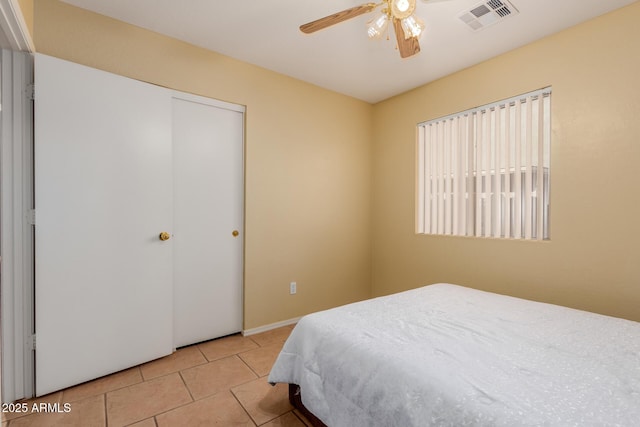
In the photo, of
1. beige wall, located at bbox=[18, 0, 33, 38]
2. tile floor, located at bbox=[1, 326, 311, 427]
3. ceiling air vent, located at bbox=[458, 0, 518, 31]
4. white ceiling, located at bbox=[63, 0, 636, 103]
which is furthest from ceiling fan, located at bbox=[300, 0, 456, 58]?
tile floor, located at bbox=[1, 326, 311, 427]

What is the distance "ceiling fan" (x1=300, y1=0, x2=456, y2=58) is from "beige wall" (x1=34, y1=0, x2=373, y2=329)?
130 centimetres

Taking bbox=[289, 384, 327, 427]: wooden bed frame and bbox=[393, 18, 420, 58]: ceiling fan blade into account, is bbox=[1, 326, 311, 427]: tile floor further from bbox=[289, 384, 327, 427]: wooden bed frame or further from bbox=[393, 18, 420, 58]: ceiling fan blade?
bbox=[393, 18, 420, 58]: ceiling fan blade

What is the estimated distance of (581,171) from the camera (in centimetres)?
211

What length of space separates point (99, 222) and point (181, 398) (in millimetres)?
1251

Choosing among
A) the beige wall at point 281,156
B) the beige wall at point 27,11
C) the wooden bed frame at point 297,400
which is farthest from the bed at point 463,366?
the beige wall at point 27,11

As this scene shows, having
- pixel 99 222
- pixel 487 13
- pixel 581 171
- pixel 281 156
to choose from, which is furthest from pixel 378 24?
pixel 99 222

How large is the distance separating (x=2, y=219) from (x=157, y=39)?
1.60 metres

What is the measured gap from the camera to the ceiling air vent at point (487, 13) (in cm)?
193

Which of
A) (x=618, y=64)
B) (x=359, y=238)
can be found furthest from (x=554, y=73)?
(x=359, y=238)

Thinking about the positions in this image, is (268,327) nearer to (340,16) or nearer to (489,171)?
(489,171)

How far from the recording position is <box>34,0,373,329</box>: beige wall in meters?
2.10

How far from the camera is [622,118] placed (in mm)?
1952

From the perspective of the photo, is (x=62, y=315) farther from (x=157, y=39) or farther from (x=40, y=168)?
(x=157, y=39)

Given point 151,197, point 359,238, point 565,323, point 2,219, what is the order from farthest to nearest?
1. point 359,238
2. point 151,197
3. point 2,219
4. point 565,323
